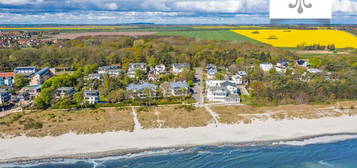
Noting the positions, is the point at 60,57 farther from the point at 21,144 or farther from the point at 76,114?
the point at 21,144

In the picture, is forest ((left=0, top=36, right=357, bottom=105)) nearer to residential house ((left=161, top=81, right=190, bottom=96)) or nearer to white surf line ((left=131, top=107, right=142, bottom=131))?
residential house ((left=161, top=81, right=190, bottom=96))

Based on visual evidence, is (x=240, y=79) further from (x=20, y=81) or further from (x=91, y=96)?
(x=20, y=81)

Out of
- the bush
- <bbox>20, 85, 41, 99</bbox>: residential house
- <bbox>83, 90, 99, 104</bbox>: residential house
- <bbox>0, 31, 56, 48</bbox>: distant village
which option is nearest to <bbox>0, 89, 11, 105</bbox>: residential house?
<bbox>20, 85, 41, 99</bbox>: residential house

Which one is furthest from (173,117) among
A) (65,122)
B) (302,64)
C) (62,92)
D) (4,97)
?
(302,64)

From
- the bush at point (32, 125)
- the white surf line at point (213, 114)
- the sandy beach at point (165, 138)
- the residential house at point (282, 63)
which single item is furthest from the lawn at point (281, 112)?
the residential house at point (282, 63)

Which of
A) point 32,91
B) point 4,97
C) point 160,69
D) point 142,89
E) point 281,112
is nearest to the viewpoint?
point 281,112

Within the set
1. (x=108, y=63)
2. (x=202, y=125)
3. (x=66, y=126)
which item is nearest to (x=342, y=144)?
(x=202, y=125)
